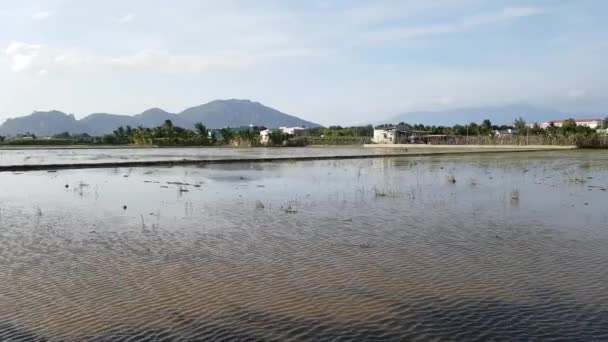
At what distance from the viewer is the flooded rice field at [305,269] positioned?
4.49 metres

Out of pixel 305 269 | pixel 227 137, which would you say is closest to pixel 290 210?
pixel 305 269

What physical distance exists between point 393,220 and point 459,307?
16.7ft

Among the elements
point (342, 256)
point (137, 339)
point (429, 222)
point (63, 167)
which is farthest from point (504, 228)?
point (63, 167)

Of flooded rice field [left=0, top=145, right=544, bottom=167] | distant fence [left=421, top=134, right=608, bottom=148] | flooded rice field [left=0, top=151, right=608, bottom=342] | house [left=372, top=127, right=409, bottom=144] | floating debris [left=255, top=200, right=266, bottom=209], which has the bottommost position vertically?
flooded rice field [left=0, top=151, right=608, bottom=342]

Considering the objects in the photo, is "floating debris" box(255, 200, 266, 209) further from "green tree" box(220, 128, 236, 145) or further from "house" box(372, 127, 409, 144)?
"house" box(372, 127, 409, 144)

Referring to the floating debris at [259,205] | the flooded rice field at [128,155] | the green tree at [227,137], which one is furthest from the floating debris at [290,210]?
the green tree at [227,137]

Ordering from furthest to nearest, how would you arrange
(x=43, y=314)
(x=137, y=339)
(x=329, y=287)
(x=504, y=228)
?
(x=504, y=228) < (x=329, y=287) < (x=43, y=314) < (x=137, y=339)

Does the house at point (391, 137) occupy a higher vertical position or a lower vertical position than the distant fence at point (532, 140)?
higher

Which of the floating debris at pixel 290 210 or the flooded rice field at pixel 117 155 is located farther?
the flooded rice field at pixel 117 155

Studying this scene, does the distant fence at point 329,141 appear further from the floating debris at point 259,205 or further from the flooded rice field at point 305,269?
the flooded rice field at point 305,269

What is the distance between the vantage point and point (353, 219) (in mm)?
10148

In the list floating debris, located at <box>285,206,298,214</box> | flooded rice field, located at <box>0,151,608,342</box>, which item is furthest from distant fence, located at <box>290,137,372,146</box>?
floating debris, located at <box>285,206,298,214</box>

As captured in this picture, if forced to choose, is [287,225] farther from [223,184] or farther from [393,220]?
[223,184]

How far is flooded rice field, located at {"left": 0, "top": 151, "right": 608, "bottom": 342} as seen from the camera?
449 cm
